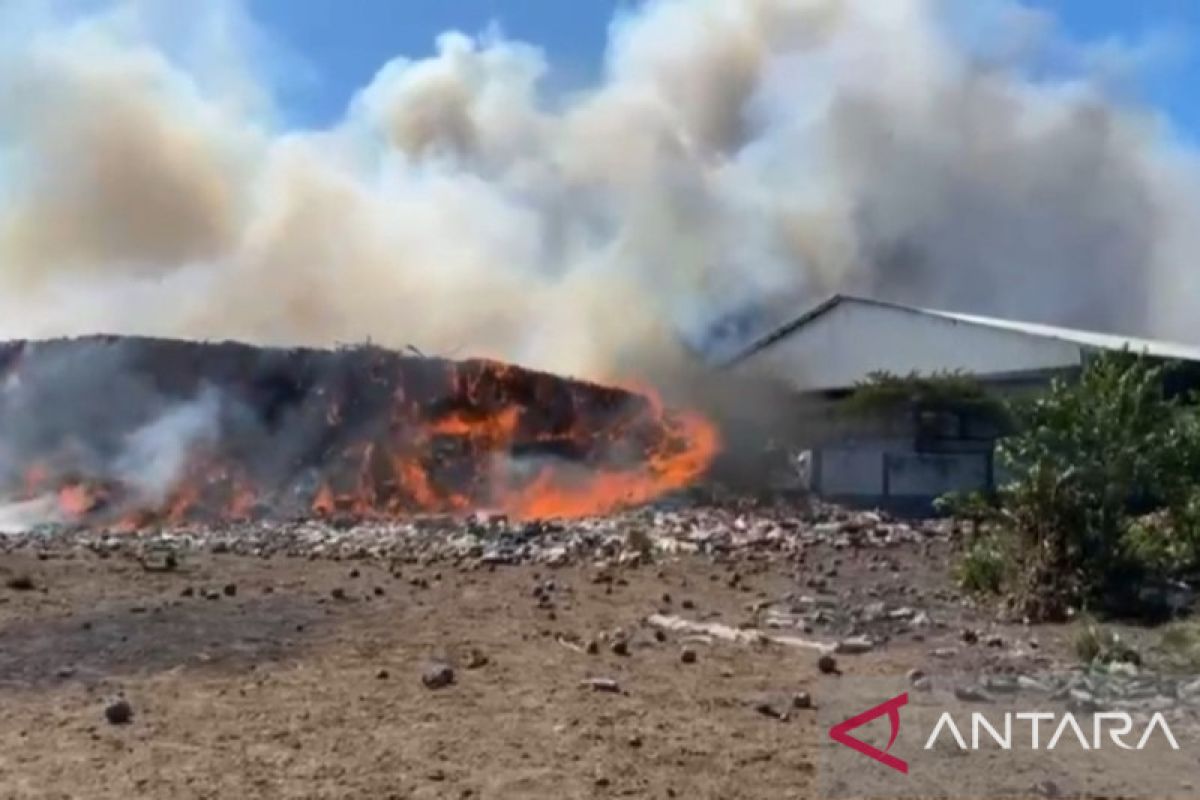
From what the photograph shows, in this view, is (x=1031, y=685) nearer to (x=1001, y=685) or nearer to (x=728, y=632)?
(x=1001, y=685)

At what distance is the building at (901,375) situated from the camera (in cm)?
2077

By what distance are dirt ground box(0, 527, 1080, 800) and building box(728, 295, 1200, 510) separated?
10.4m

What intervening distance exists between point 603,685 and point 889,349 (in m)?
22.2

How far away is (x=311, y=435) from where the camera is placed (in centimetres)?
2305

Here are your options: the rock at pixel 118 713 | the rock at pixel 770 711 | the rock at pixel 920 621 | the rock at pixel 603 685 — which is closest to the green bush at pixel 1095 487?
the rock at pixel 920 621

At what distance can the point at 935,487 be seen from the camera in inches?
816

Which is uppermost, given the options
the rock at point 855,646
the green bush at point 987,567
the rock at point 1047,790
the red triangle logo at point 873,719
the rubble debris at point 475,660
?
the green bush at point 987,567

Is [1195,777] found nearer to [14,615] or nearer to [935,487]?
[14,615]

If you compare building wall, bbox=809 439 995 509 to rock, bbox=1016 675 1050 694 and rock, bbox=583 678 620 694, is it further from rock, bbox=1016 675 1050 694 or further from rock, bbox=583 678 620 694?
rock, bbox=583 678 620 694

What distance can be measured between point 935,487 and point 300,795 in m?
17.6

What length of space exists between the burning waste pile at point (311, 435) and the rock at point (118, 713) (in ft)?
49.6

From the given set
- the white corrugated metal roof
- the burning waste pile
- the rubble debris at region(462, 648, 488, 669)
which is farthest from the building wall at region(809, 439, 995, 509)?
the rubble debris at region(462, 648, 488, 669)

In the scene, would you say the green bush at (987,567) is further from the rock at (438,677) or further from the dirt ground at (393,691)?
the rock at (438,677)

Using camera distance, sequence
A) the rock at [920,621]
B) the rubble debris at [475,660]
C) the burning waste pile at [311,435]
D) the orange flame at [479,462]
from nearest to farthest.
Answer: the rubble debris at [475,660], the rock at [920,621], the orange flame at [479,462], the burning waste pile at [311,435]
